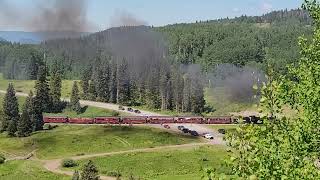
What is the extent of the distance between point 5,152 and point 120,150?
25210 mm

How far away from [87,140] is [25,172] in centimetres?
2761

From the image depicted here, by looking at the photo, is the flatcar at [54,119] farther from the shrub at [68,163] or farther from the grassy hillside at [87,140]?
the shrub at [68,163]

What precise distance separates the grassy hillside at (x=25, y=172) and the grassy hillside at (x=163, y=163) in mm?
8052

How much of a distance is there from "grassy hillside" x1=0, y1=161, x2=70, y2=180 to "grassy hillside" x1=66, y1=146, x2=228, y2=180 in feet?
26.4

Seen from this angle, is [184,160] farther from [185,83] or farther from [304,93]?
[185,83]

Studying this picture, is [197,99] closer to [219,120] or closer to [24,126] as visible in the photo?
[219,120]

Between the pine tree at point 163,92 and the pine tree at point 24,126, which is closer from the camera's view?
the pine tree at point 24,126

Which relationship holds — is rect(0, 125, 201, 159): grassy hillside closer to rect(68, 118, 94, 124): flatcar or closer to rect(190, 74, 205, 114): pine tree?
rect(68, 118, 94, 124): flatcar

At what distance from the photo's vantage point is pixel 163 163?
9769 cm

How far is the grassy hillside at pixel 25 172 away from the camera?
296ft

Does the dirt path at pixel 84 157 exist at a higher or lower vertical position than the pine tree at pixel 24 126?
lower

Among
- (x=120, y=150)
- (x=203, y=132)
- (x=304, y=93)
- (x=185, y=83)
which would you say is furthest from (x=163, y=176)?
(x=185, y=83)

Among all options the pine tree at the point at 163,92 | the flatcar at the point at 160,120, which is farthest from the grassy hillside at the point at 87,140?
the pine tree at the point at 163,92

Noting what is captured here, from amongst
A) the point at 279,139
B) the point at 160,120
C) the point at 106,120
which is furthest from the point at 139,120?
the point at 279,139
